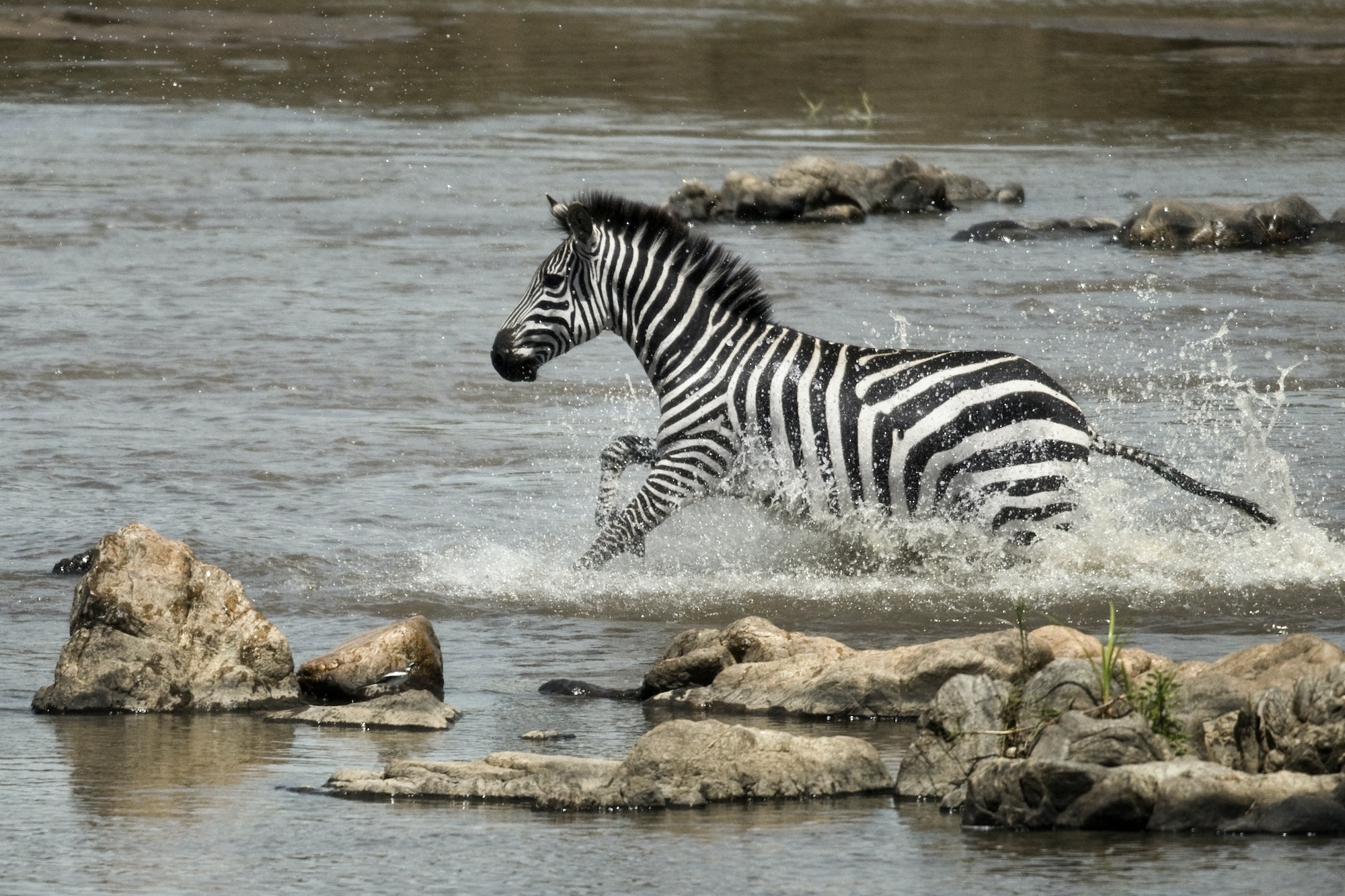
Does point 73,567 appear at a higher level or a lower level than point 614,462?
lower

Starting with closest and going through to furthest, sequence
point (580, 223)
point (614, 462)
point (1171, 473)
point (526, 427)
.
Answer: point (1171, 473)
point (614, 462)
point (580, 223)
point (526, 427)

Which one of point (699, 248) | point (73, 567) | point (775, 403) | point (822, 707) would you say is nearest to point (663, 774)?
point (822, 707)

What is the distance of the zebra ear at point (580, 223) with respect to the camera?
11273 millimetres

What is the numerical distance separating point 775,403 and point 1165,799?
4.98 metres

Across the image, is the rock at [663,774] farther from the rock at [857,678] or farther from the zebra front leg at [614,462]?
the zebra front leg at [614,462]

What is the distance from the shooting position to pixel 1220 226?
24328 mm

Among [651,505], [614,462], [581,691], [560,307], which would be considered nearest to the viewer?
[581,691]

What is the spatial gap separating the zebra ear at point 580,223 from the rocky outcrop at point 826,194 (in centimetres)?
1440

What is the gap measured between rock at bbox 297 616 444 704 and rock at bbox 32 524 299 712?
4.7 inches

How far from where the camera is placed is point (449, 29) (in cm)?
5434

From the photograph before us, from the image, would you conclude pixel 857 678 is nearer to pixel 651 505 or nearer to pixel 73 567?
pixel 651 505

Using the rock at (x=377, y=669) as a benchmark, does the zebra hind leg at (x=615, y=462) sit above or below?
above

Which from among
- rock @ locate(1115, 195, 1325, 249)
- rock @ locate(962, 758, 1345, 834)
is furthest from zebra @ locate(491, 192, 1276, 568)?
rock @ locate(1115, 195, 1325, 249)

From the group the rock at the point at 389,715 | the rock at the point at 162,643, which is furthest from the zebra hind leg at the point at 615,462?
the rock at the point at 389,715
